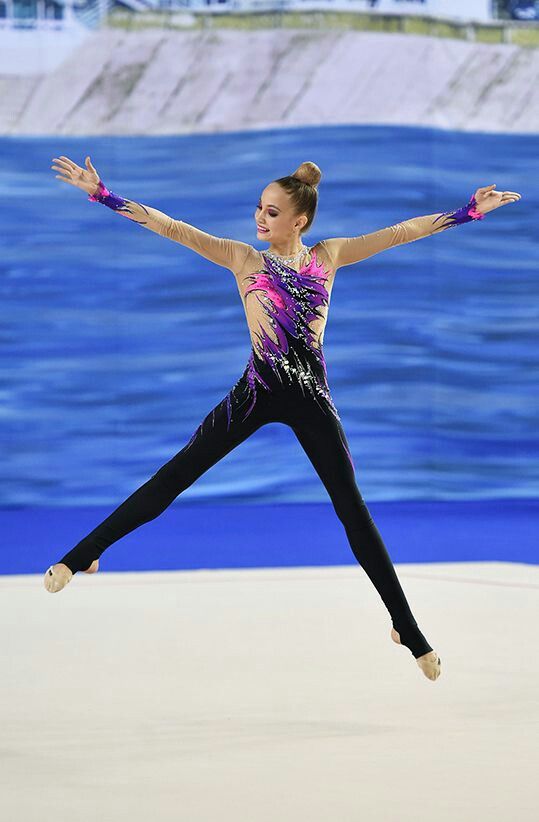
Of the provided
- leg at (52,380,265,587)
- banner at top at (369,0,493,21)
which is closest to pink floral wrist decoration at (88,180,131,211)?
leg at (52,380,265,587)

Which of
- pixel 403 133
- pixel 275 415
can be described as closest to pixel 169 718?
pixel 275 415

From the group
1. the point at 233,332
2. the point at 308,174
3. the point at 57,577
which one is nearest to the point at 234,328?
the point at 233,332

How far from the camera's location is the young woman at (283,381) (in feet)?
12.5

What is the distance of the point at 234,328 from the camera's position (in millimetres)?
9148

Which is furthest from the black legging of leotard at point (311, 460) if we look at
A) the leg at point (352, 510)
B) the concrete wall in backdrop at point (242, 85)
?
the concrete wall in backdrop at point (242, 85)

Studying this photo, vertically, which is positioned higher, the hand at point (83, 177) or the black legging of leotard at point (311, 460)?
the hand at point (83, 177)

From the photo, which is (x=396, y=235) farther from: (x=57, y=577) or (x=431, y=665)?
(x=57, y=577)

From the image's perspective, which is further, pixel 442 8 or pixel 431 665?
pixel 442 8

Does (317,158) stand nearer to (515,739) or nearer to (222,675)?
(222,675)

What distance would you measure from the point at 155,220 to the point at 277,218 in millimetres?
356

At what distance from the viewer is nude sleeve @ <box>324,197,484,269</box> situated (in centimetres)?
401

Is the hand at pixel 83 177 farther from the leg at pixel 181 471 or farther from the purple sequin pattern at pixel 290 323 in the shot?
the leg at pixel 181 471

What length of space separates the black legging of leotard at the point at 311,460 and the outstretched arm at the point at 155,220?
0.37 m

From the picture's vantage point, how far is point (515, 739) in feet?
11.2
